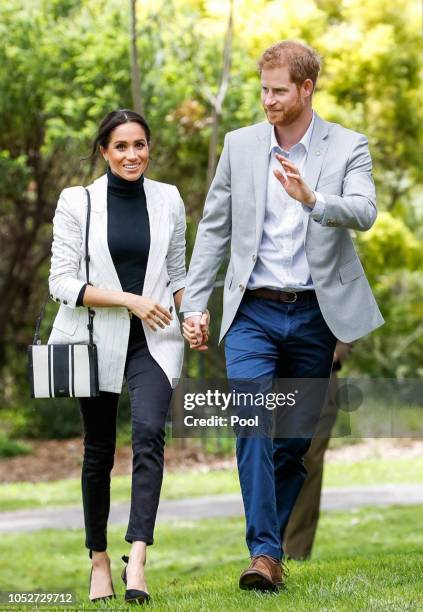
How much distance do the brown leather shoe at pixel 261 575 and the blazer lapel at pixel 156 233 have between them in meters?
1.32

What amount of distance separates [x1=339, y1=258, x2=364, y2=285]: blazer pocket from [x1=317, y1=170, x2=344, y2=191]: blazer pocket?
1.26 feet

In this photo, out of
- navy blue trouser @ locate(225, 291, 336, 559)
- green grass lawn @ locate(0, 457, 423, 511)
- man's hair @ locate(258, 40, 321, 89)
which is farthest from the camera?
green grass lawn @ locate(0, 457, 423, 511)

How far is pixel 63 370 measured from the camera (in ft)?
18.9

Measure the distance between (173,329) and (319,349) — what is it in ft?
2.25

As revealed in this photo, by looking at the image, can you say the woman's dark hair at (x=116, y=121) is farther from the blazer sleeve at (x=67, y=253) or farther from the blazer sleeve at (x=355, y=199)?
the blazer sleeve at (x=355, y=199)

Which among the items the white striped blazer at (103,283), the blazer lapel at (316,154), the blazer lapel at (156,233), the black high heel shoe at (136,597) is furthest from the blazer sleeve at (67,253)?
the black high heel shoe at (136,597)

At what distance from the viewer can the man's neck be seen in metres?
5.87

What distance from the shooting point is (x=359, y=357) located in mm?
23594

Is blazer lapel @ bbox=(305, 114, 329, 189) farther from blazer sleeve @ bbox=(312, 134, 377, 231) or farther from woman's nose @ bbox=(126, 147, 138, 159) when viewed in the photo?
woman's nose @ bbox=(126, 147, 138, 159)

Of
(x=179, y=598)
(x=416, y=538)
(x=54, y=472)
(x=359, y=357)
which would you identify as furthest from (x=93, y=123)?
(x=179, y=598)

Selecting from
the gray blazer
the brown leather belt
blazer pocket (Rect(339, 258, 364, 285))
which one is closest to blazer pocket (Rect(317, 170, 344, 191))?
the gray blazer

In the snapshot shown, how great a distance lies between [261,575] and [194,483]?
411 inches

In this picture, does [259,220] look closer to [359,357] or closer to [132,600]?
[132,600]

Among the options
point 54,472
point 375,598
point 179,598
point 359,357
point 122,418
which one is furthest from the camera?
point 359,357
